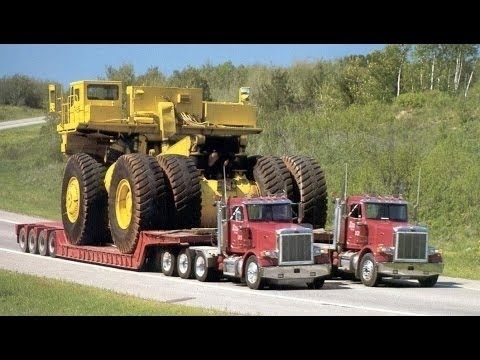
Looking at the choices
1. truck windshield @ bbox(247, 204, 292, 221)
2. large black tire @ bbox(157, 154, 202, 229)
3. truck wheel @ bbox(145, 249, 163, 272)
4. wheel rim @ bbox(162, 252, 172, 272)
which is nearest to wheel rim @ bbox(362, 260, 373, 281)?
truck windshield @ bbox(247, 204, 292, 221)

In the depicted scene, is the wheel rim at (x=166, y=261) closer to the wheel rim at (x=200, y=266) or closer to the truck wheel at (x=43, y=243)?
the wheel rim at (x=200, y=266)

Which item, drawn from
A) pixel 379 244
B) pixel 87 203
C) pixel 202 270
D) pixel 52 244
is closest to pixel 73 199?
pixel 87 203

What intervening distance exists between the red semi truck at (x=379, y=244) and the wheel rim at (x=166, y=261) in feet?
13.0

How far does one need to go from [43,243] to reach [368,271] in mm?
11658

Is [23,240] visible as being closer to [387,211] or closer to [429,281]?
[387,211]

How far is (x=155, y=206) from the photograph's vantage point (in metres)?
27.5

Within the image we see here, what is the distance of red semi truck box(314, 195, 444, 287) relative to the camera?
25250 millimetres

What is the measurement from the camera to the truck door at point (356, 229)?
86.0 ft

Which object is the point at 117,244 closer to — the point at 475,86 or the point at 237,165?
the point at 237,165

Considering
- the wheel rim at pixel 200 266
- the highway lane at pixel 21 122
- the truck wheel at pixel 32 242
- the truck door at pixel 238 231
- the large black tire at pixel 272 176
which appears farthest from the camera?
the highway lane at pixel 21 122

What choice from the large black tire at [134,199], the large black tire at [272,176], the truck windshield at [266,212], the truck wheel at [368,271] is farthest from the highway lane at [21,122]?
the truck wheel at [368,271]

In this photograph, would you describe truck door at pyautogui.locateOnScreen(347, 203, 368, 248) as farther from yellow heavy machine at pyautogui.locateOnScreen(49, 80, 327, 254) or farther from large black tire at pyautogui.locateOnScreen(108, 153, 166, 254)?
large black tire at pyautogui.locateOnScreen(108, 153, 166, 254)
